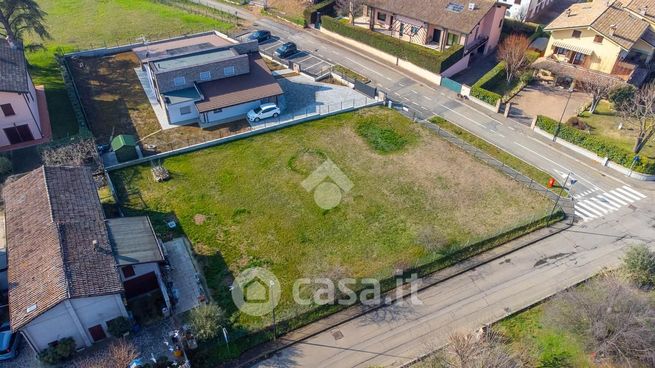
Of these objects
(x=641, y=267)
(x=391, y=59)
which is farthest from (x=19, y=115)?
(x=641, y=267)

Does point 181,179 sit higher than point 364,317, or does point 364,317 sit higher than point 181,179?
point 181,179

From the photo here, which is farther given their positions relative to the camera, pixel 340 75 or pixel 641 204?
pixel 340 75

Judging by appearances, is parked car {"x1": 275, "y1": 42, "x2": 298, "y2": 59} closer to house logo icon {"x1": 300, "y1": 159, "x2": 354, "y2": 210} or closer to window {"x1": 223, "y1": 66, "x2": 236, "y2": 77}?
window {"x1": 223, "y1": 66, "x2": 236, "y2": 77}

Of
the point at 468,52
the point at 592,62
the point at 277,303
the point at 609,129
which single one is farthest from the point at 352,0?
the point at 277,303

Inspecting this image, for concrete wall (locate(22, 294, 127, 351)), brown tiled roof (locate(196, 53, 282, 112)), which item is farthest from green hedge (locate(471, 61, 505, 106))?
concrete wall (locate(22, 294, 127, 351))

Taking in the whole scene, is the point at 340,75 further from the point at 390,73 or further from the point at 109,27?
the point at 109,27

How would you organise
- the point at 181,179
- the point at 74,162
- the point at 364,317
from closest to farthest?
the point at 364,317
the point at 74,162
the point at 181,179
